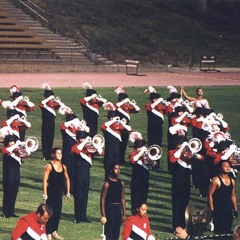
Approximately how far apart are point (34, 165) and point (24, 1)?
35128 millimetres

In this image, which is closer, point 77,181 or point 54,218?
point 54,218

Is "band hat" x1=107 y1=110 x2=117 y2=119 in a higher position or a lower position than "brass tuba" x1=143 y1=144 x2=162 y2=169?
higher

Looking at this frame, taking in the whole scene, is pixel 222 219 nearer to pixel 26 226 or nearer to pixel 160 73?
pixel 26 226

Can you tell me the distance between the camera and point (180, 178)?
1808cm

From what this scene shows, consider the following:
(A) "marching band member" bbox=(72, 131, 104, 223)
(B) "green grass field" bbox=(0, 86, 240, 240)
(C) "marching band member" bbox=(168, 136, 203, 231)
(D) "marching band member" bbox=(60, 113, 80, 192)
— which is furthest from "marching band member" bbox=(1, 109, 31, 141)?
(C) "marching band member" bbox=(168, 136, 203, 231)

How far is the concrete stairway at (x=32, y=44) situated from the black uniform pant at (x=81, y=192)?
31754 millimetres

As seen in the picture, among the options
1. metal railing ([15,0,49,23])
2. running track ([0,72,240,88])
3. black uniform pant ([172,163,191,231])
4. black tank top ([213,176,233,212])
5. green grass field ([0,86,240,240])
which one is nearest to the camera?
black tank top ([213,176,233,212])

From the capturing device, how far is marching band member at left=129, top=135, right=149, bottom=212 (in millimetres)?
18344

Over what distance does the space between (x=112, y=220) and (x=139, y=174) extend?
9.79 feet

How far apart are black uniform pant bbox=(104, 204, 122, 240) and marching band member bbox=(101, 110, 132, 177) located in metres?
6.15

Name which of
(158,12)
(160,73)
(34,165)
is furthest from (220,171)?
(158,12)

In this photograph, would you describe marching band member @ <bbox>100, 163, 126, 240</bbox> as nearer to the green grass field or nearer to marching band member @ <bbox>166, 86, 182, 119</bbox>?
the green grass field

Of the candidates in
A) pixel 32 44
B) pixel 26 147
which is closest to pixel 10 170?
pixel 26 147

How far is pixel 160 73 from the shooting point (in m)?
51.8
